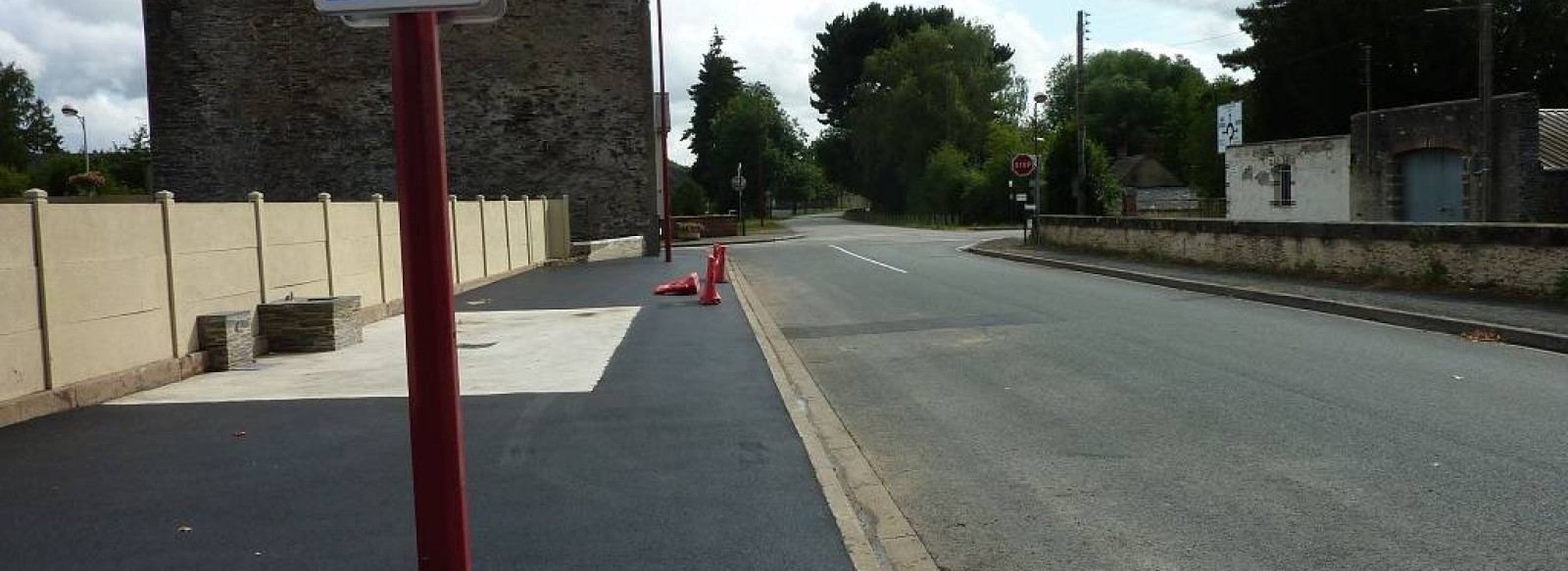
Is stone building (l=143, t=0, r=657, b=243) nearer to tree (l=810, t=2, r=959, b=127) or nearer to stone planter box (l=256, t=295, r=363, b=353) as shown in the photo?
stone planter box (l=256, t=295, r=363, b=353)

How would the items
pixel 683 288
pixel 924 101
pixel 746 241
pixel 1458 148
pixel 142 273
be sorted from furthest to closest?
pixel 924 101
pixel 746 241
pixel 1458 148
pixel 683 288
pixel 142 273

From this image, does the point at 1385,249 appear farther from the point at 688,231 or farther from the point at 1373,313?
the point at 688,231

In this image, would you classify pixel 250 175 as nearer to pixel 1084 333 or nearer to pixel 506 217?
pixel 506 217

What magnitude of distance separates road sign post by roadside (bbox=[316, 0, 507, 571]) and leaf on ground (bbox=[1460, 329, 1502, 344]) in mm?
11331

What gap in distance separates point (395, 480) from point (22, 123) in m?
112

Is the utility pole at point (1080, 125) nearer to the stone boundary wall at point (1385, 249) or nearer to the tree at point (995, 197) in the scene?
the stone boundary wall at point (1385, 249)

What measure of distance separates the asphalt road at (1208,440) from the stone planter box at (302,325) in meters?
4.72

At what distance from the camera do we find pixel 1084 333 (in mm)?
12562

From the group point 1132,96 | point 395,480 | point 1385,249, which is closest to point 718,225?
point 1385,249

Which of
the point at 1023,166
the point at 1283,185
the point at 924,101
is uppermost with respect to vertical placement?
the point at 924,101

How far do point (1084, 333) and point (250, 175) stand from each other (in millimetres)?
30988

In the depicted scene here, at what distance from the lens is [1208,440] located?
703 centimetres

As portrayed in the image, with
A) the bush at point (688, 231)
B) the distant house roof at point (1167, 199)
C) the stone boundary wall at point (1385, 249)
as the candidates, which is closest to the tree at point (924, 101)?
the distant house roof at point (1167, 199)

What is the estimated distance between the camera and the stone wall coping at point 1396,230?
1395 centimetres
